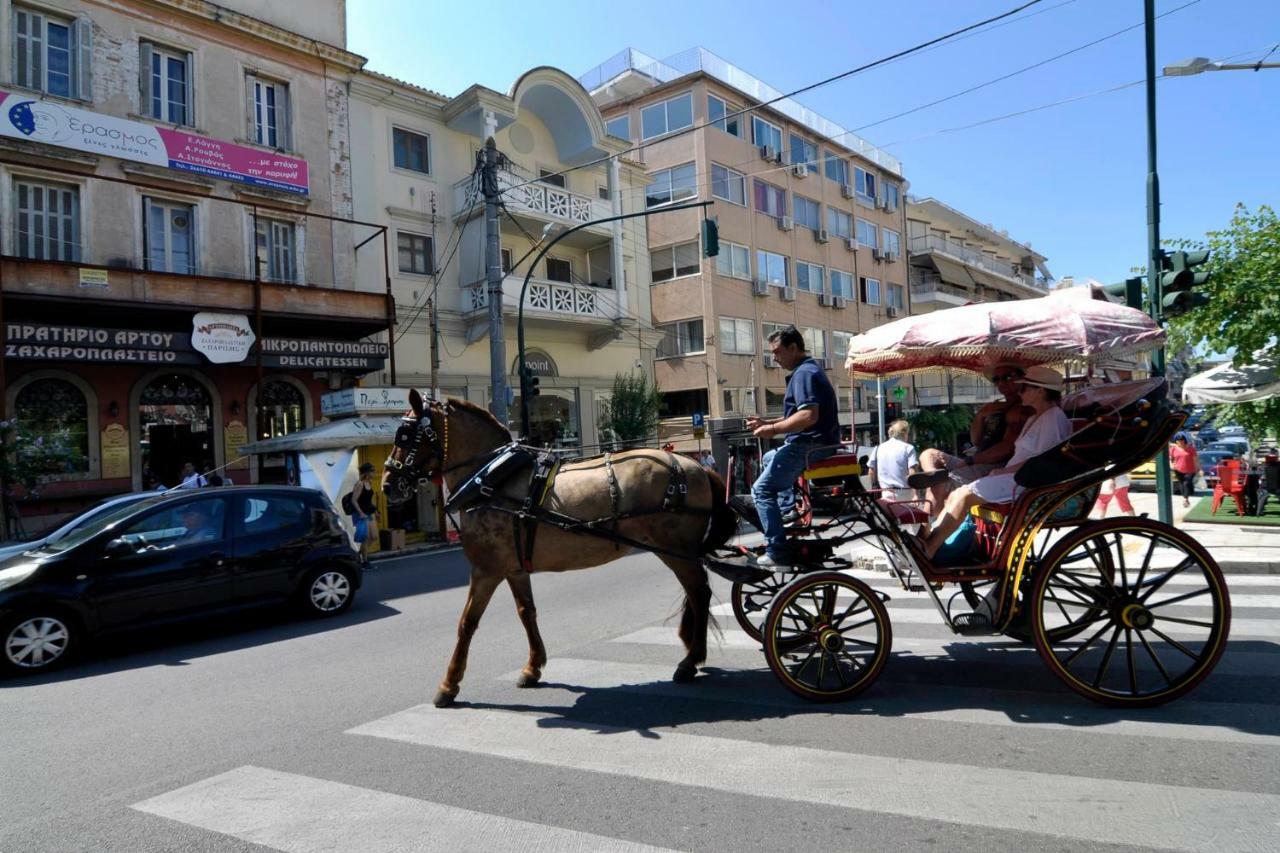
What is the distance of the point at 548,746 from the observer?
4.55 metres

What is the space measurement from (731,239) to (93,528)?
26.8m

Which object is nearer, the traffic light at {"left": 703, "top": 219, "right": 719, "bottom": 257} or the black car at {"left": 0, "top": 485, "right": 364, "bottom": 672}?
the black car at {"left": 0, "top": 485, "right": 364, "bottom": 672}

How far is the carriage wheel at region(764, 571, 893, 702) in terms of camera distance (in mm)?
4852

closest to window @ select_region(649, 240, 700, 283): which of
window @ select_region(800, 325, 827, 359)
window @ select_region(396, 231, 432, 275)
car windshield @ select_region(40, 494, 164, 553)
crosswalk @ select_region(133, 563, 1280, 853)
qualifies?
window @ select_region(800, 325, 827, 359)

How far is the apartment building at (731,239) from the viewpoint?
100 feet

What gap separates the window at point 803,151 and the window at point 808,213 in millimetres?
1649

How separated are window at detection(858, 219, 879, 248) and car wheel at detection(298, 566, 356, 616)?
36285mm

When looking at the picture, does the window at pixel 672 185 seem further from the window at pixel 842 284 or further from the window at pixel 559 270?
the window at pixel 842 284

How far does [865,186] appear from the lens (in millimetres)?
41969

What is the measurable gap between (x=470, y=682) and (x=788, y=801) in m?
3.02

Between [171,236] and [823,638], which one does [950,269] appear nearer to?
[171,236]

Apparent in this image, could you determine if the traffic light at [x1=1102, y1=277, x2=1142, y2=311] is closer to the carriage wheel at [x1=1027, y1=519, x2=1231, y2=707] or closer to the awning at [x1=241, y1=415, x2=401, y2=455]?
the carriage wheel at [x1=1027, y1=519, x2=1231, y2=707]

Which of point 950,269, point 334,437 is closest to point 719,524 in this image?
point 334,437

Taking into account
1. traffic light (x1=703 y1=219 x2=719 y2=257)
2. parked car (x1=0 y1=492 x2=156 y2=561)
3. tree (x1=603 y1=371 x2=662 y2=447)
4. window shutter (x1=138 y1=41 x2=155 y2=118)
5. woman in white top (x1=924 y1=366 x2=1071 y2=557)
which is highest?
A: window shutter (x1=138 y1=41 x2=155 y2=118)
